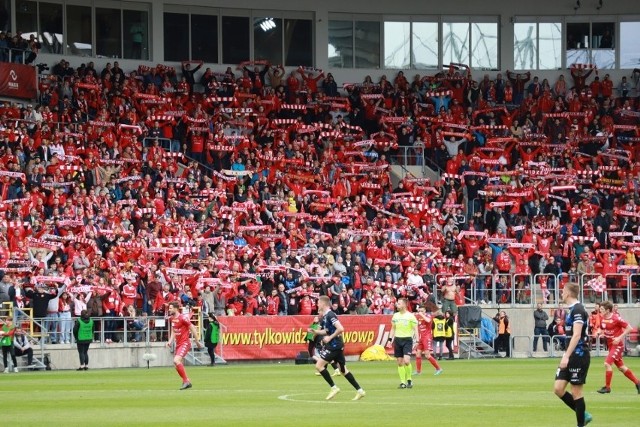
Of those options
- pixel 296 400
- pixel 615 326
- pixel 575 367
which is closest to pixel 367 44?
pixel 615 326

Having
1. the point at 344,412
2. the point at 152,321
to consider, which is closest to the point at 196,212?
the point at 152,321

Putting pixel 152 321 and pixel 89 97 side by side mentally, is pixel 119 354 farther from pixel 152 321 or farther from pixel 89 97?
pixel 89 97

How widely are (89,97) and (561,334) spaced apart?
1936 centimetres

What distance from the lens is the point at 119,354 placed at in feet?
133

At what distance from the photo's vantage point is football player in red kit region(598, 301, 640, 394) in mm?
26234

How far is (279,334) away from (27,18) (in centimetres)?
1884

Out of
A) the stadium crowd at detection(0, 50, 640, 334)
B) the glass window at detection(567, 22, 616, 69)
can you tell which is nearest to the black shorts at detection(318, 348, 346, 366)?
the stadium crowd at detection(0, 50, 640, 334)

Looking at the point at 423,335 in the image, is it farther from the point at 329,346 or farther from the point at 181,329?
the point at 329,346

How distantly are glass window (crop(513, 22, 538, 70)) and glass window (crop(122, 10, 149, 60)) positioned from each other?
698 inches

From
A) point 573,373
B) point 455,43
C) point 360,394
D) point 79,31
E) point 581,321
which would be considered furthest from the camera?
point 455,43

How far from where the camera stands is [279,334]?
4338cm

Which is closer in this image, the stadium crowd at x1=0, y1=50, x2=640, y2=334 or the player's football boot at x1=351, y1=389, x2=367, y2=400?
the player's football boot at x1=351, y1=389, x2=367, y2=400

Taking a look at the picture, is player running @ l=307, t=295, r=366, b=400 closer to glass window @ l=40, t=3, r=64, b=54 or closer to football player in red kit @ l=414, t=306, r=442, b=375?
football player in red kit @ l=414, t=306, r=442, b=375

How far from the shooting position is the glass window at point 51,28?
5422 cm
